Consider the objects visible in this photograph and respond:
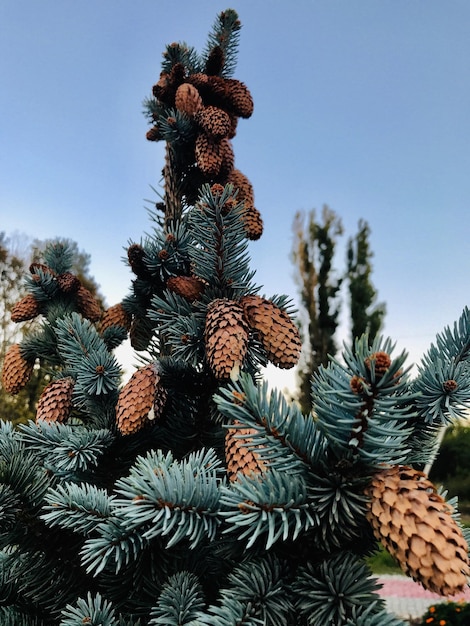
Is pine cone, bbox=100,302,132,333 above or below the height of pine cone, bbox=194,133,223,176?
below

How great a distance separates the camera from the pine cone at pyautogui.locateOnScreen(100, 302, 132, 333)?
1139 mm

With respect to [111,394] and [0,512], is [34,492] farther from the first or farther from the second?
[111,394]

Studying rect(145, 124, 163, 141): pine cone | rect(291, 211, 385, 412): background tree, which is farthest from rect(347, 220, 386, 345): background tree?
rect(145, 124, 163, 141): pine cone

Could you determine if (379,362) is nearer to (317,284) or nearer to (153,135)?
(153,135)

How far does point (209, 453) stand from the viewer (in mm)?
684

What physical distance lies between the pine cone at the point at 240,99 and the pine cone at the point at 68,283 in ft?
1.93

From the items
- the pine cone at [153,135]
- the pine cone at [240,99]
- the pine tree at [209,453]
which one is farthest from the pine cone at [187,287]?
the pine cone at [153,135]

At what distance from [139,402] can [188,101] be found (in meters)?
0.73

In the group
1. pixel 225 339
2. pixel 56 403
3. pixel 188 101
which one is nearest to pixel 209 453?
pixel 225 339

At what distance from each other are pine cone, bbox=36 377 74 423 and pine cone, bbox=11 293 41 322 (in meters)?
0.29

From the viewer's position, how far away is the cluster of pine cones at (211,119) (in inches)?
43.0

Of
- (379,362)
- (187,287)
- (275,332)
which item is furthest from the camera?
(187,287)

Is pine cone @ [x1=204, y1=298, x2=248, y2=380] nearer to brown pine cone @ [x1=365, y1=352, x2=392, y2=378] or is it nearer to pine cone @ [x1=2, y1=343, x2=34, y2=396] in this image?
brown pine cone @ [x1=365, y1=352, x2=392, y2=378]

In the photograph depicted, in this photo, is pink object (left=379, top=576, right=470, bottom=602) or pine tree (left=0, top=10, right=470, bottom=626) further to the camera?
pink object (left=379, top=576, right=470, bottom=602)
